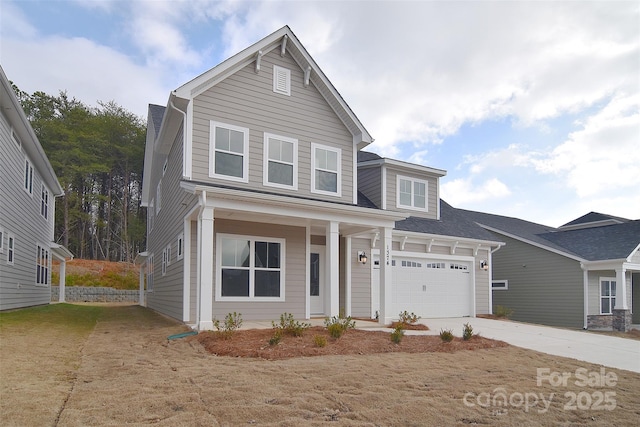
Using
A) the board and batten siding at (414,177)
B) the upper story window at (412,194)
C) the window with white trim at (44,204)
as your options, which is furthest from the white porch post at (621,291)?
the window with white trim at (44,204)

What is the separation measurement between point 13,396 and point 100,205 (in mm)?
35883

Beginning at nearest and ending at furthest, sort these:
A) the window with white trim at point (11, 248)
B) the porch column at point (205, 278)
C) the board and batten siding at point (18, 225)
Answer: the porch column at point (205, 278) < the board and batten siding at point (18, 225) < the window with white trim at point (11, 248)

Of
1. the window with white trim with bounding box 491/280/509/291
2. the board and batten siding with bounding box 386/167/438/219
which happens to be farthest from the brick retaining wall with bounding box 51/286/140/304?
the window with white trim with bounding box 491/280/509/291

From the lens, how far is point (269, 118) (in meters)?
12.4

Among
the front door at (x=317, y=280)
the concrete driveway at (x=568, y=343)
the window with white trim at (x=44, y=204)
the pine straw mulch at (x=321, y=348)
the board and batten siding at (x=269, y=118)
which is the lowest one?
the concrete driveway at (x=568, y=343)

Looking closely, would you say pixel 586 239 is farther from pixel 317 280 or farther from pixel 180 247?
pixel 180 247

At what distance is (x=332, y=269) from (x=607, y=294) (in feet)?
45.7

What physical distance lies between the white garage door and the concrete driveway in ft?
5.71

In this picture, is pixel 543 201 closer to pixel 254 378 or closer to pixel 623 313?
pixel 623 313

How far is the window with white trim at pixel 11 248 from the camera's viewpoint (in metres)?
13.5

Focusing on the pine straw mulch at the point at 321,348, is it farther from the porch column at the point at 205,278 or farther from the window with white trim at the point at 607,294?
the window with white trim at the point at 607,294

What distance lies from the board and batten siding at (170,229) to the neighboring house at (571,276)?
13.9 metres

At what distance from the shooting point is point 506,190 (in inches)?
854

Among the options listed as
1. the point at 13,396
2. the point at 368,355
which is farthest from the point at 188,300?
the point at 13,396
